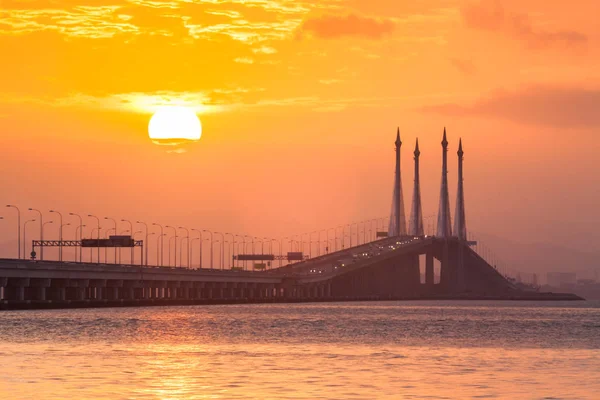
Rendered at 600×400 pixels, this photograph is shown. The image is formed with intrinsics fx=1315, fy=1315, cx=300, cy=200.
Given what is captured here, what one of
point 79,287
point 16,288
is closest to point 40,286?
point 16,288

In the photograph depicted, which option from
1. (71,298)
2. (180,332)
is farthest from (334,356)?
(71,298)

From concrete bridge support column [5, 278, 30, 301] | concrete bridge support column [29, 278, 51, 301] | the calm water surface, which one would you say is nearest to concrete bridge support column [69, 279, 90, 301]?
concrete bridge support column [29, 278, 51, 301]

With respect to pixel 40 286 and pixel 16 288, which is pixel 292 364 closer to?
pixel 16 288

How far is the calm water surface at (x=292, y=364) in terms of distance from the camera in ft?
159

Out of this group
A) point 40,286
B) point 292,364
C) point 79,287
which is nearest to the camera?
point 292,364

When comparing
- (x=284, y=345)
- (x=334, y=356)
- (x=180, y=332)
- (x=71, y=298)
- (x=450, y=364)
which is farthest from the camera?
(x=71, y=298)

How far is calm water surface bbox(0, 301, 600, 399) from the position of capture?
48469 mm

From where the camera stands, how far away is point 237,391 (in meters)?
48.1

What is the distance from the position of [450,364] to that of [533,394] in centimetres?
1616

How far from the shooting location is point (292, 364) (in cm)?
6300

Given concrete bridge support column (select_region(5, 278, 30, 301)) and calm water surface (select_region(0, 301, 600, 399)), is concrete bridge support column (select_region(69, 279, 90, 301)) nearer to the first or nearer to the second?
concrete bridge support column (select_region(5, 278, 30, 301))

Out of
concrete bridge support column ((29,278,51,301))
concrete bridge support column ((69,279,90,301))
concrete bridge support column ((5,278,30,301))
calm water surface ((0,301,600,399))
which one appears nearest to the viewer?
calm water surface ((0,301,600,399))

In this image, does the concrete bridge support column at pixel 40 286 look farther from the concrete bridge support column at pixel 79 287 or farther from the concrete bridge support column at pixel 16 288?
the concrete bridge support column at pixel 79 287

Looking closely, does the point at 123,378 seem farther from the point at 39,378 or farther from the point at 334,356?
the point at 334,356
